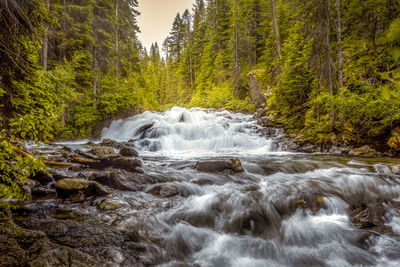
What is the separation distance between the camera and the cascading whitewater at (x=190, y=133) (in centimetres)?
1216

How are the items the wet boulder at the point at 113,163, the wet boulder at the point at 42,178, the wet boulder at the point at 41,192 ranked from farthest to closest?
the wet boulder at the point at 113,163, the wet boulder at the point at 42,178, the wet boulder at the point at 41,192

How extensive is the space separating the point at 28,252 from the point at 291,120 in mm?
12924

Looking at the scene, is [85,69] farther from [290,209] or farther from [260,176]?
[290,209]

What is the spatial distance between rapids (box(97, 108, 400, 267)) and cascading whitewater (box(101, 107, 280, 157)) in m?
4.63

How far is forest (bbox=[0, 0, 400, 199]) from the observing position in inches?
121

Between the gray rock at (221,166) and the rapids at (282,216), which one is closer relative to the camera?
the rapids at (282,216)

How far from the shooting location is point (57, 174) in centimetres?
509

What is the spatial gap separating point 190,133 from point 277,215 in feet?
33.5

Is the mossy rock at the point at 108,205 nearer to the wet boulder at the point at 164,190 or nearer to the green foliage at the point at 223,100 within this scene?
the wet boulder at the point at 164,190

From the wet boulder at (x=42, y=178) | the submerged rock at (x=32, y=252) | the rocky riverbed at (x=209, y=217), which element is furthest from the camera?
the wet boulder at (x=42, y=178)

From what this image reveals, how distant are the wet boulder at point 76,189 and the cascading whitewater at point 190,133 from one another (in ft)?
24.1

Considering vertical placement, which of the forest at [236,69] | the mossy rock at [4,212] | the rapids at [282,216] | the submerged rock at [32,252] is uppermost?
the forest at [236,69]

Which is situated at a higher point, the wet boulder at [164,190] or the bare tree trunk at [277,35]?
the bare tree trunk at [277,35]

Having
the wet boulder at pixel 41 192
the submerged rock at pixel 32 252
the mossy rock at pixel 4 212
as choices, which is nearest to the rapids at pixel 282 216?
the submerged rock at pixel 32 252
